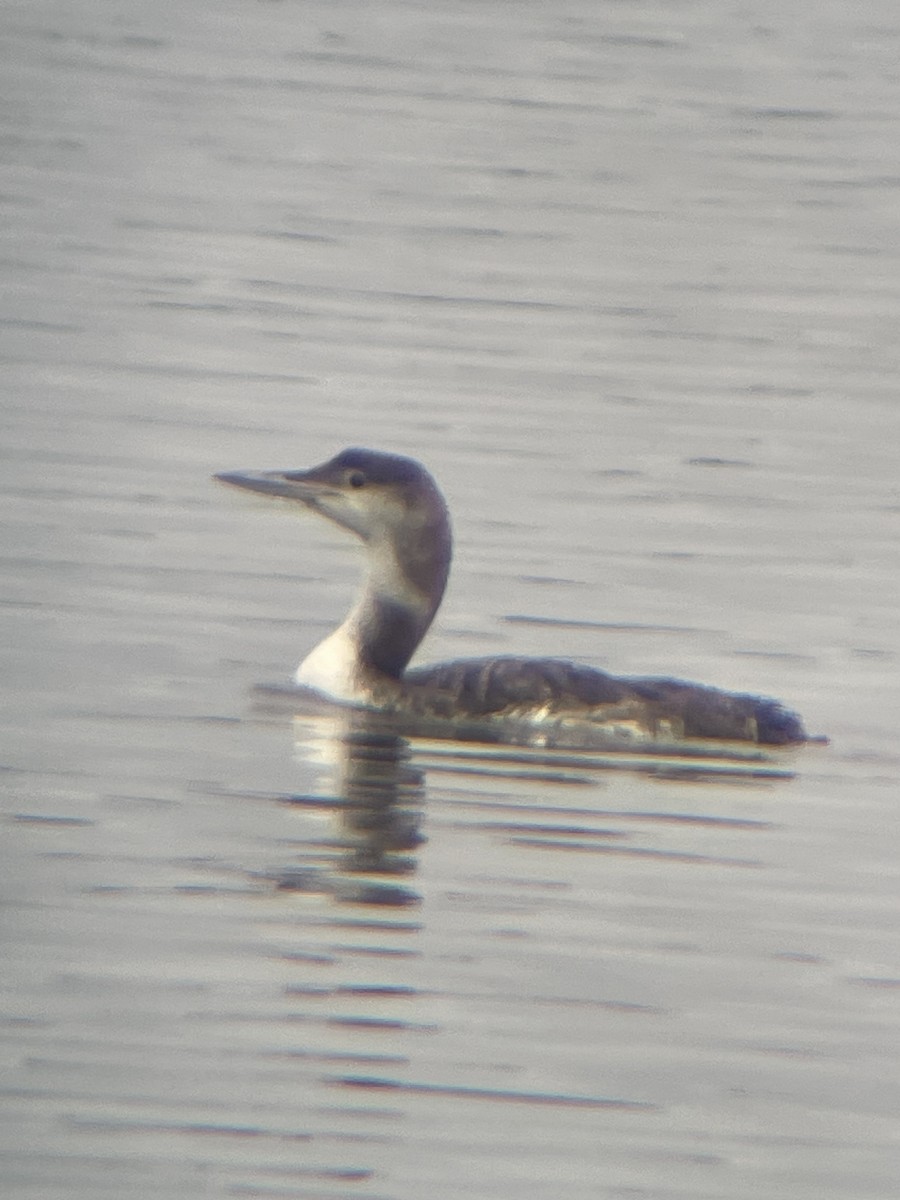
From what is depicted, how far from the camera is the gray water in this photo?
6277 mm

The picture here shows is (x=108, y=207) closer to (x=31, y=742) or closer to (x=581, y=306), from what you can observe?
(x=581, y=306)

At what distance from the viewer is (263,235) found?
844 inches

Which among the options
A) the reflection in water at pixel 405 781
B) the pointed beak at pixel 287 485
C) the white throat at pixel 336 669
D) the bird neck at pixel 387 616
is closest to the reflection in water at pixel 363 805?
the reflection in water at pixel 405 781

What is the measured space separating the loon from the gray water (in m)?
0.27

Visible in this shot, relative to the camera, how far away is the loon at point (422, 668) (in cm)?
966

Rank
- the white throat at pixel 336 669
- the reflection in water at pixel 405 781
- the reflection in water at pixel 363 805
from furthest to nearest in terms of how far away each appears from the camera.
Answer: the white throat at pixel 336 669 → the reflection in water at pixel 405 781 → the reflection in water at pixel 363 805

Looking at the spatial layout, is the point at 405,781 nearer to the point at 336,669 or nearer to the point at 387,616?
the point at 336,669

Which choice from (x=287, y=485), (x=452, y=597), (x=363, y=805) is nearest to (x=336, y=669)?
(x=287, y=485)

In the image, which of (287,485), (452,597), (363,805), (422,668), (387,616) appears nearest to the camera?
(363,805)

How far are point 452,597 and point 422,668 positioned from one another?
197cm

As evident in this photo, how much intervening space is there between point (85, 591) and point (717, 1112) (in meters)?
6.00

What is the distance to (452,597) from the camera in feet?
40.3

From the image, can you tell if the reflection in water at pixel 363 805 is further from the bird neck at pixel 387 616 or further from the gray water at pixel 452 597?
the bird neck at pixel 387 616

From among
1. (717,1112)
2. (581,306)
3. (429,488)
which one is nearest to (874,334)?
(581,306)
